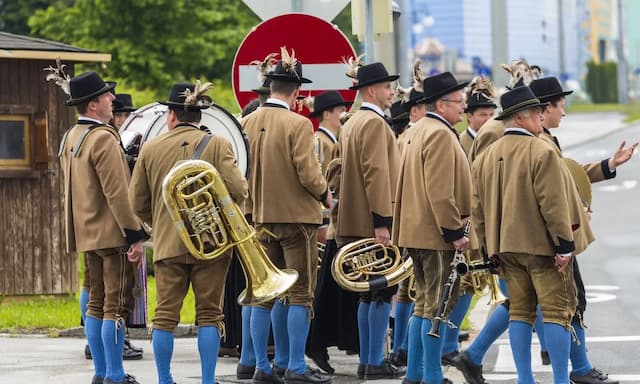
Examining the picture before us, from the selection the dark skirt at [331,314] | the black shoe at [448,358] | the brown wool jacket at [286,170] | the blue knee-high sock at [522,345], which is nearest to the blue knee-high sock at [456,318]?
the black shoe at [448,358]

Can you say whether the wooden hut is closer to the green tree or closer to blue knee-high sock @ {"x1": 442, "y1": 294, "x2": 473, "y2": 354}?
blue knee-high sock @ {"x1": 442, "y1": 294, "x2": 473, "y2": 354}

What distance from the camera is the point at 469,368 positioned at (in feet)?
32.8

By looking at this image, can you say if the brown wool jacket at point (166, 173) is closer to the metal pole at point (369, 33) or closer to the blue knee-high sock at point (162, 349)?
the blue knee-high sock at point (162, 349)

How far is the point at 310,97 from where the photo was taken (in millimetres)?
11922

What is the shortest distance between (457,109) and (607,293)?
6.71 m

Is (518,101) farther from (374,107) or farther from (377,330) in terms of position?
(377,330)

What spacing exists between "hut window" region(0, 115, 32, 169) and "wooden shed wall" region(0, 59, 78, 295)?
0.48ft

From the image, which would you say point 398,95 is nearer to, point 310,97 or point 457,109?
point 310,97

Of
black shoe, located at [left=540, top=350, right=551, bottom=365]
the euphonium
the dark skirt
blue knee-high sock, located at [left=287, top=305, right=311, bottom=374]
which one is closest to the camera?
blue knee-high sock, located at [left=287, top=305, right=311, bottom=374]

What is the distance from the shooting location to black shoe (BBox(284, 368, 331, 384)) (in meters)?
10.1

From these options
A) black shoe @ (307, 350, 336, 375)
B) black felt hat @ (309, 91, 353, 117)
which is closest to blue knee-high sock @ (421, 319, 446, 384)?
black shoe @ (307, 350, 336, 375)

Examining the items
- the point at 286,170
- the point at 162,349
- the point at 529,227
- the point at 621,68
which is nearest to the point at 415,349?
the point at 529,227

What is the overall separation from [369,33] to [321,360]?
2520 mm

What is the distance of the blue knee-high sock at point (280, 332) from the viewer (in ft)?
33.9
